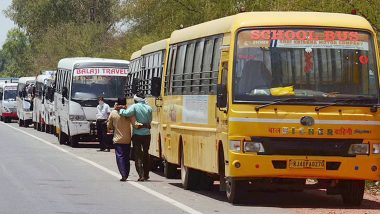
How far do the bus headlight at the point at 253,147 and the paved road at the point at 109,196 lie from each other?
33.0 inches

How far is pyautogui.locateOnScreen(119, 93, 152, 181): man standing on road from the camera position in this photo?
2275cm

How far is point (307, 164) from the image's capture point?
673 inches

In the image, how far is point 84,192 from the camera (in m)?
19.9

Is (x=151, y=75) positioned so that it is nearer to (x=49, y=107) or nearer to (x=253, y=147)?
(x=253, y=147)

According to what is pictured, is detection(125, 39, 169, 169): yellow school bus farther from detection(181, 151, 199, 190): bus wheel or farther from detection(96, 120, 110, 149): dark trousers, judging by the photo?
detection(96, 120, 110, 149): dark trousers

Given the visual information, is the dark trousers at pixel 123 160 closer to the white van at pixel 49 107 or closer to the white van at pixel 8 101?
the white van at pixel 49 107

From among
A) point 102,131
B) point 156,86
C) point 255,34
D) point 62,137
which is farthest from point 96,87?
point 255,34

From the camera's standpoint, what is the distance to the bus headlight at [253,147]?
17062 millimetres

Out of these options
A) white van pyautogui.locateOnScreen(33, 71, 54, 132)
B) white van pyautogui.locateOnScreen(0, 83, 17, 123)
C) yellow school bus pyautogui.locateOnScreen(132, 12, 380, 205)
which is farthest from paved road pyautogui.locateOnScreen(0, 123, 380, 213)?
white van pyautogui.locateOnScreen(0, 83, 17, 123)

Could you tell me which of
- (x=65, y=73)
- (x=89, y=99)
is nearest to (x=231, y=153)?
(x=89, y=99)

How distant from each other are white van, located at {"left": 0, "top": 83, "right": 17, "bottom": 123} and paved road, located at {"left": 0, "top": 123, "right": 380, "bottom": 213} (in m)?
50.5

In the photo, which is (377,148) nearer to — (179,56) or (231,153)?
(231,153)

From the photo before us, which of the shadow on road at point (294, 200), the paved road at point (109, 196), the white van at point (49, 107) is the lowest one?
the shadow on road at point (294, 200)

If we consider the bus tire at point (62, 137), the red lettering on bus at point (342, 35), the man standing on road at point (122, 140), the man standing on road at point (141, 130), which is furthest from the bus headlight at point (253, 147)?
the bus tire at point (62, 137)
